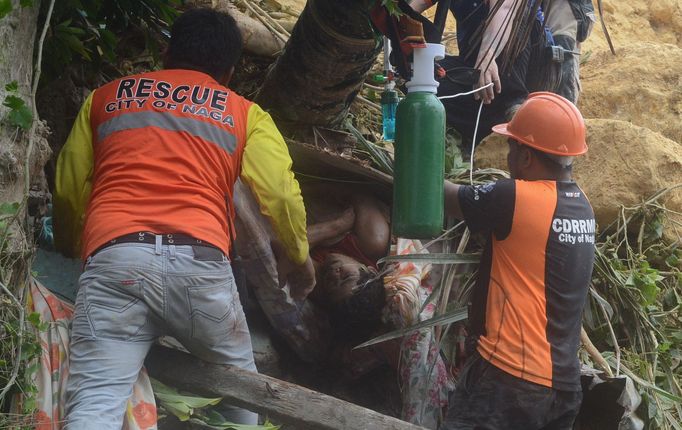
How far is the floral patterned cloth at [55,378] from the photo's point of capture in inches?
119

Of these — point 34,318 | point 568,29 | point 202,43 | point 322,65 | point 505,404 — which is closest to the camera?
point 34,318

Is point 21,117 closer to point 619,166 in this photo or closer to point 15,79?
point 15,79

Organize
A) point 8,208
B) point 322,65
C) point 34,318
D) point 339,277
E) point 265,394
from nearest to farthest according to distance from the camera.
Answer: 1. point 34,318
2. point 8,208
3. point 265,394
4. point 322,65
5. point 339,277

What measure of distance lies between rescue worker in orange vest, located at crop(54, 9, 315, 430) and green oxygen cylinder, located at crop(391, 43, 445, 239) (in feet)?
1.32

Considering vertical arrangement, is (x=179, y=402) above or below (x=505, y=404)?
above

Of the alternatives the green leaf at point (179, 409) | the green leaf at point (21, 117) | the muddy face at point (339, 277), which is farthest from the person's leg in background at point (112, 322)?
the muddy face at point (339, 277)

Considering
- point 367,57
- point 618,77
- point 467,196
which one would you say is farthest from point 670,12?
point 467,196

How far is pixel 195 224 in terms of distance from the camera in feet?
10.6

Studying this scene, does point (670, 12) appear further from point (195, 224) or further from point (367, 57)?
point (195, 224)

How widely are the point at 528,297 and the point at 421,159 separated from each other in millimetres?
649

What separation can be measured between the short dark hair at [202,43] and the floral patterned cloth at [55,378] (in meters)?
1.01

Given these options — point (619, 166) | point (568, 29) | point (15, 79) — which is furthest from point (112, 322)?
point (568, 29)

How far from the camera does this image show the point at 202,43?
3639mm

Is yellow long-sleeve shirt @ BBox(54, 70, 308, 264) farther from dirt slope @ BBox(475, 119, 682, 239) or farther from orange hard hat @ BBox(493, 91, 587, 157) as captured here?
dirt slope @ BBox(475, 119, 682, 239)
